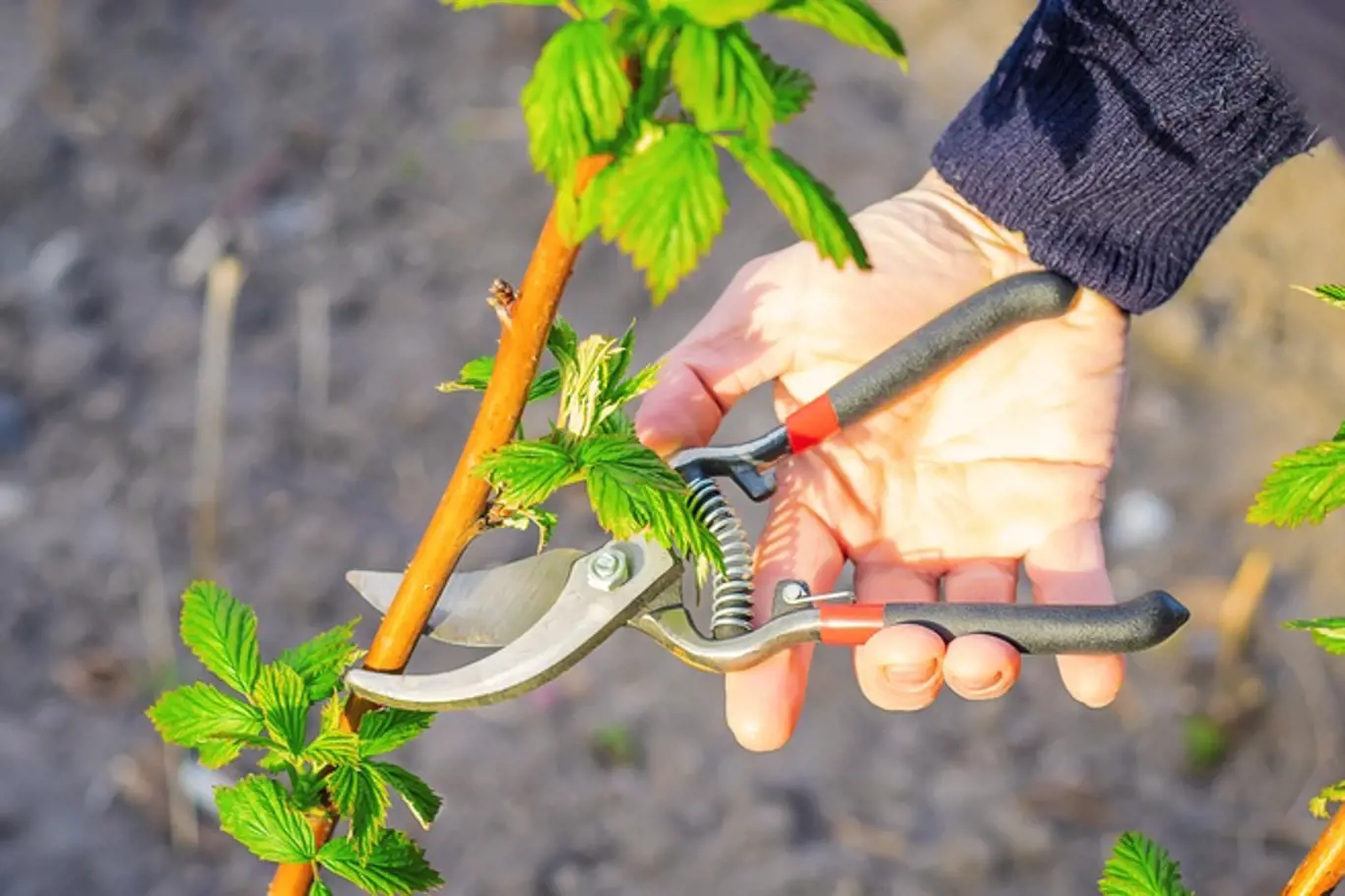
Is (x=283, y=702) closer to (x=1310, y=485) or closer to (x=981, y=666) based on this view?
(x=981, y=666)

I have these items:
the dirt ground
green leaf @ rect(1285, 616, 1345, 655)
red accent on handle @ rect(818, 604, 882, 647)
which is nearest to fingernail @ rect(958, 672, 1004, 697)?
red accent on handle @ rect(818, 604, 882, 647)

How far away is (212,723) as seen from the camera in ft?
3.88

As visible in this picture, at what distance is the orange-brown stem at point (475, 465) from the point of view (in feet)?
2.89

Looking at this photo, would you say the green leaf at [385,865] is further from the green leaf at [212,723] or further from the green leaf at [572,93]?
the green leaf at [572,93]

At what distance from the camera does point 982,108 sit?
180cm

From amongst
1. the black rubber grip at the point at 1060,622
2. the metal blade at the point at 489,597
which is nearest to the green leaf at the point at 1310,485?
the black rubber grip at the point at 1060,622

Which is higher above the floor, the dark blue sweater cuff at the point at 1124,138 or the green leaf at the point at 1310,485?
the dark blue sweater cuff at the point at 1124,138

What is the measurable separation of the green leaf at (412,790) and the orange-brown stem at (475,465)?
0.06m

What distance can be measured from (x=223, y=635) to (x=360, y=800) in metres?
0.22

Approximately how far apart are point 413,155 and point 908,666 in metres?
2.66

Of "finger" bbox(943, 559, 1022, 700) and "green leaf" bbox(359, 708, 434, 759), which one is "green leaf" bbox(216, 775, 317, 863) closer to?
"green leaf" bbox(359, 708, 434, 759)

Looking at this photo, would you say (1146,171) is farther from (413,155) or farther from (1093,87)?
(413,155)

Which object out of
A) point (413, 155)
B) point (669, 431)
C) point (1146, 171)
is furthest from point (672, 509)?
point (413, 155)

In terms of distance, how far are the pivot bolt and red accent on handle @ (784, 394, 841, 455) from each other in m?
0.41
